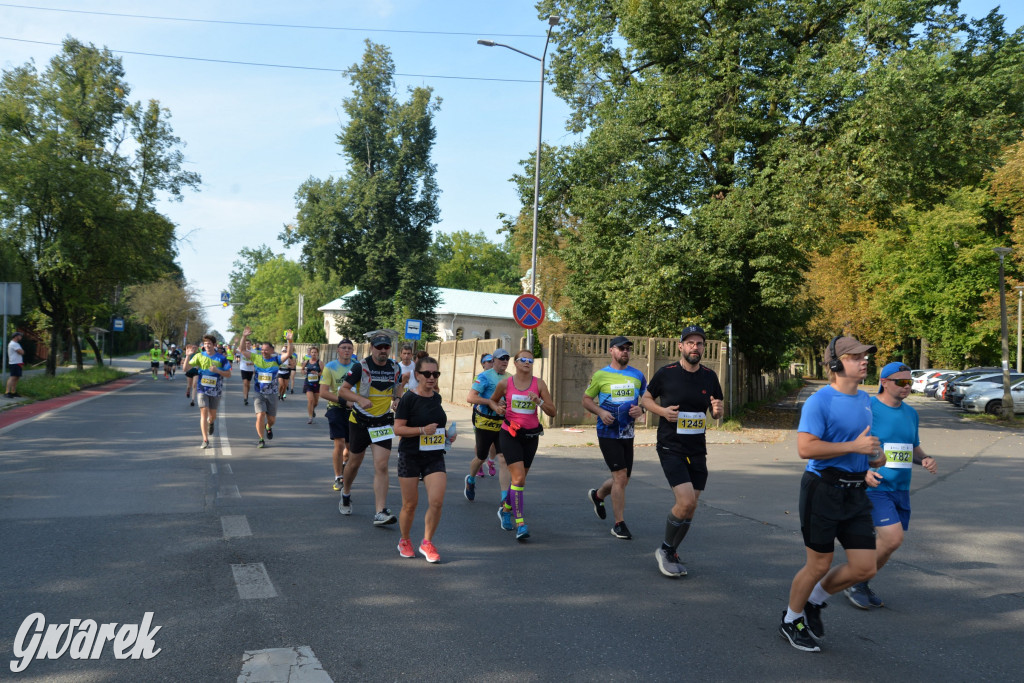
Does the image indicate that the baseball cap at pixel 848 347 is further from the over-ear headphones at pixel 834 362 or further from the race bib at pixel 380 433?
the race bib at pixel 380 433

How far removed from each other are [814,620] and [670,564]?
1.43 metres

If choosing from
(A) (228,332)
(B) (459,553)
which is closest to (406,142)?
(B) (459,553)

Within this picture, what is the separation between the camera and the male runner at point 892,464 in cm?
527

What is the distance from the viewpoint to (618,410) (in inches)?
286

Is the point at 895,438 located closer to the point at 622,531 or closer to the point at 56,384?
the point at 622,531

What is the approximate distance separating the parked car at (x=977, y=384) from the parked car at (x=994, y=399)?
39 cm

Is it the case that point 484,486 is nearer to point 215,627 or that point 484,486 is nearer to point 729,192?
point 215,627

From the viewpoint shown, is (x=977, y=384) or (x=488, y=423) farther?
(x=977, y=384)

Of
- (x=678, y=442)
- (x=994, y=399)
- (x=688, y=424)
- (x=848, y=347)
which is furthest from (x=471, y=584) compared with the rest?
(x=994, y=399)

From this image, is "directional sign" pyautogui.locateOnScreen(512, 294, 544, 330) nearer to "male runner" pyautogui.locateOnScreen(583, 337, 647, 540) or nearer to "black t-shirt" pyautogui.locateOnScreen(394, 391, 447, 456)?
"male runner" pyautogui.locateOnScreen(583, 337, 647, 540)

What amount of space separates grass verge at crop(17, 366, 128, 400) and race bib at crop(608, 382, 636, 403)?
20951 mm

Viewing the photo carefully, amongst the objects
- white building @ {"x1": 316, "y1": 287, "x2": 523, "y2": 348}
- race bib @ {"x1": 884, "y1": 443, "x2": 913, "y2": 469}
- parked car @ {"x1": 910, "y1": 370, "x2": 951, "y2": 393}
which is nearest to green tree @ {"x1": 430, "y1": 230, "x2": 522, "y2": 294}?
white building @ {"x1": 316, "y1": 287, "x2": 523, "y2": 348}

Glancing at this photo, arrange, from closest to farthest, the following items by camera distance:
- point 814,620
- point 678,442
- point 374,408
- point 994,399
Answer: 1. point 814,620
2. point 678,442
3. point 374,408
4. point 994,399

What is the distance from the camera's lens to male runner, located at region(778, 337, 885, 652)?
4496mm
